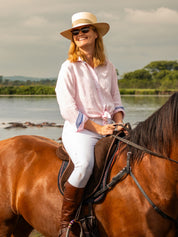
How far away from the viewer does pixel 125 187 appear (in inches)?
116

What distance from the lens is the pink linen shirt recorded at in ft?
10.4

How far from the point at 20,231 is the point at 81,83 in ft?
6.96

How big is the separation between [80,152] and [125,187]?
54 cm

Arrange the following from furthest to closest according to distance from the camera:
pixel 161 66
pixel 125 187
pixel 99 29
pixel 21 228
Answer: pixel 161 66 < pixel 21 228 < pixel 99 29 < pixel 125 187


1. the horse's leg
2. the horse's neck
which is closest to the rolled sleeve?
the horse's neck

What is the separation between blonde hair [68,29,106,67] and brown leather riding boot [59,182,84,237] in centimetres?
128

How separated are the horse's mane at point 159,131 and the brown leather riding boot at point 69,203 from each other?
2.13ft

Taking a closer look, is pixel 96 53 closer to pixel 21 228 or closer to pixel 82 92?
pixel 82 92

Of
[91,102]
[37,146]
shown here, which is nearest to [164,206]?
[91,102]

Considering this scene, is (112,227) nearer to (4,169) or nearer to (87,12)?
(4,169)

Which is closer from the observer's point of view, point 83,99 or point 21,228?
point 83,99

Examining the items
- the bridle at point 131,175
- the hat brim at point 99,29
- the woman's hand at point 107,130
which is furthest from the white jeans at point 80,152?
the hat brim at point 99,29

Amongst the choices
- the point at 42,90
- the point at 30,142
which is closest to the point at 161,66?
the point at 42,90

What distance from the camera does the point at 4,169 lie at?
372 cm
